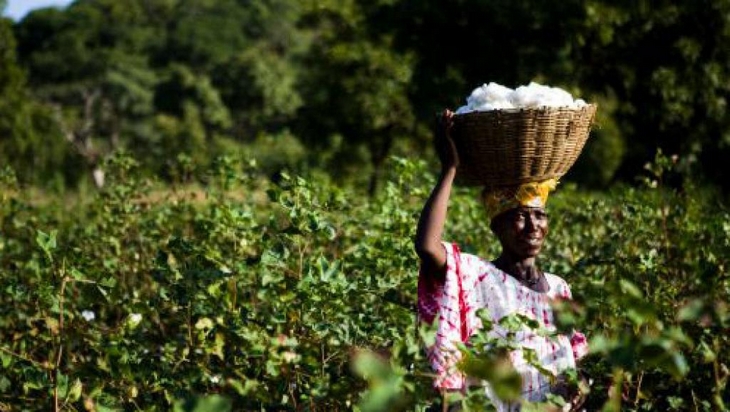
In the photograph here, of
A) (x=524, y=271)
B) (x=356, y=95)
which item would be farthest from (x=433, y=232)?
(x=356, y=95)

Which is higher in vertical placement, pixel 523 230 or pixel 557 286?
pixel 523 230

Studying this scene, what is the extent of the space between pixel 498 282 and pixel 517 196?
259mm

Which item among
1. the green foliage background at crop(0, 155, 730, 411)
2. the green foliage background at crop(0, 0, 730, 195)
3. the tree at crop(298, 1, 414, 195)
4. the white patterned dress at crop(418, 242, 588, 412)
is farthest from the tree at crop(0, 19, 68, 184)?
the white patterned dress at crop(418, 242, 588, 412)

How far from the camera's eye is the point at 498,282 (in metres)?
2.54

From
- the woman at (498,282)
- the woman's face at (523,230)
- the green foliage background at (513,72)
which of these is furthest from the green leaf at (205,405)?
the green foliage background at (513,72)

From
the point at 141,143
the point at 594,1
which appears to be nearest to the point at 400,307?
the point at 594,1

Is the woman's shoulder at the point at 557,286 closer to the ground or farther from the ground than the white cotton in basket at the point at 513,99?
closer to the ground

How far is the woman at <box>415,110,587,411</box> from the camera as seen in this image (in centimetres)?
238

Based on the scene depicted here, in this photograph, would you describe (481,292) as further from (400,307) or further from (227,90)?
(227,90)

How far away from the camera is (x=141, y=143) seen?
2443 inches

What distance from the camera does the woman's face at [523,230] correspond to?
2605mm

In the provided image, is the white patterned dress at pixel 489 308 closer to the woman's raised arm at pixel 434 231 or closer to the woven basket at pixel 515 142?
the woman's raised arm at pixel 434 231

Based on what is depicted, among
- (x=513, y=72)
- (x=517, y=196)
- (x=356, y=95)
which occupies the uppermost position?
(x=513, y=72)

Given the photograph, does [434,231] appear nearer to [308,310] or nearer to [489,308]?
[489,308]
